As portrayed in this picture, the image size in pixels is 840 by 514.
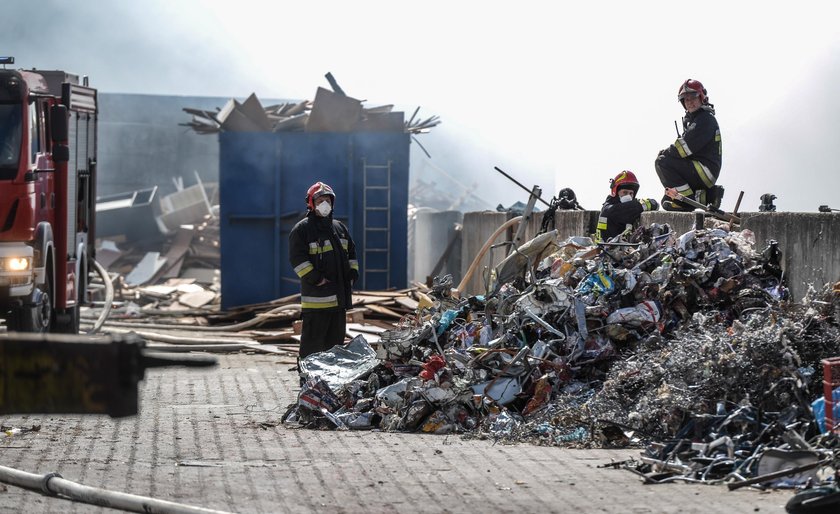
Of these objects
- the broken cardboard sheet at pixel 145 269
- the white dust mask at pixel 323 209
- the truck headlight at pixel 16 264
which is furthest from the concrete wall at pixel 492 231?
the broken cardboard sheet at pixel 145 269

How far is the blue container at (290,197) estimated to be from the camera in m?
19.0

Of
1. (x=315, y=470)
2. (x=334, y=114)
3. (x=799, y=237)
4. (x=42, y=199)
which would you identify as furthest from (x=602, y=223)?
(x=334, y=114)

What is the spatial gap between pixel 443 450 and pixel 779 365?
207cm

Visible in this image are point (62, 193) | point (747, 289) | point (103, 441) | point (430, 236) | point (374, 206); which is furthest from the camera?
point (430, 236)

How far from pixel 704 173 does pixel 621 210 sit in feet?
3.38

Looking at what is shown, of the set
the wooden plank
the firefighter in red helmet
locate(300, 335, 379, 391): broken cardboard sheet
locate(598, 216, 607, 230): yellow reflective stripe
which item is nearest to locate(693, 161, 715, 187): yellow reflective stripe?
the firefighter in red helmet

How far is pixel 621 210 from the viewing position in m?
10.8

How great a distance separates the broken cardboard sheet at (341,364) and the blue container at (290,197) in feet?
31.6

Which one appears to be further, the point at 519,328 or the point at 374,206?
the point at 374,206

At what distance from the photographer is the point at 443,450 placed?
7.23m

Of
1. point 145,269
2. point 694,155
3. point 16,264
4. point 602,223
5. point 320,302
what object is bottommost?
point 145,269

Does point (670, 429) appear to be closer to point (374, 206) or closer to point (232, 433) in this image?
point (232, 433)

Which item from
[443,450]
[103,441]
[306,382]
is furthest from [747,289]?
[103,441]

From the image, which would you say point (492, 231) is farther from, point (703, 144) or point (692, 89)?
point (692, 89)
